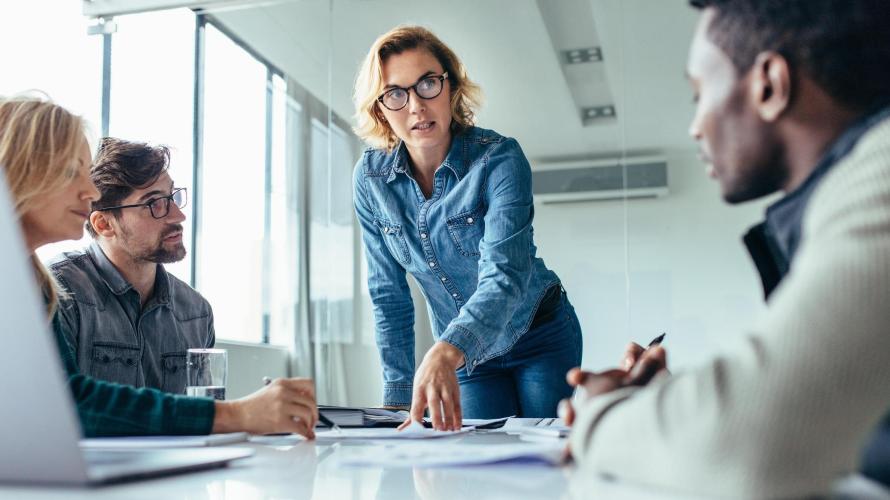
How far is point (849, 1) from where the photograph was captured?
2.25 feet

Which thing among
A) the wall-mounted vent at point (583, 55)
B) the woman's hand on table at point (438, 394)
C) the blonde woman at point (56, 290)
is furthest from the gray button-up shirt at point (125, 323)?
the wall-mounted vent at point (583, 55)

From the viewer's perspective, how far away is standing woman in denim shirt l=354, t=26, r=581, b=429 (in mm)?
1786

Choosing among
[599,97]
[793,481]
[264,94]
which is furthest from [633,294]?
[793,481]

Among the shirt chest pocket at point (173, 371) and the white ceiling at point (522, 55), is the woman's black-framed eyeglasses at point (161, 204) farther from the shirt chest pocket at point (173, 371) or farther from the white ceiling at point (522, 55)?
the white ceiling at point (522, 55)

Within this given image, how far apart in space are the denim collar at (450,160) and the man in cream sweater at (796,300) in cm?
108

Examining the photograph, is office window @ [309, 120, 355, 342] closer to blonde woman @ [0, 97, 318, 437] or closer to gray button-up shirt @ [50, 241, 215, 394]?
gray button-up shirt @ [50, 241, 215, 394]

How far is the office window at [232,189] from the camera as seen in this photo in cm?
418

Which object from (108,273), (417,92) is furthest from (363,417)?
(108,273)

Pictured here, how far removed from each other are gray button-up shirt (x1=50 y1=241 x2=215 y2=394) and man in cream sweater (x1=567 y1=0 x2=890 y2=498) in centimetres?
143

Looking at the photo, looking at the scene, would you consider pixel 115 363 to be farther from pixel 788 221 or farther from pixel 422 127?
pixel 788 221

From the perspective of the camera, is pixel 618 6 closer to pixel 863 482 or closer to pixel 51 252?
pixel 51 252

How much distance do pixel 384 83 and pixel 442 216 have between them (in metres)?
0.33

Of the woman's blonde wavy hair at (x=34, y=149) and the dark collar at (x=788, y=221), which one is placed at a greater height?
the woman's blonde wavy hair at (x=34, y=149)

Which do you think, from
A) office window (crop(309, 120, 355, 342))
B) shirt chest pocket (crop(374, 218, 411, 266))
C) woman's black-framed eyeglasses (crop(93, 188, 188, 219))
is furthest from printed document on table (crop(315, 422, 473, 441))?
office window (crop(309, 120, 355, 342))
